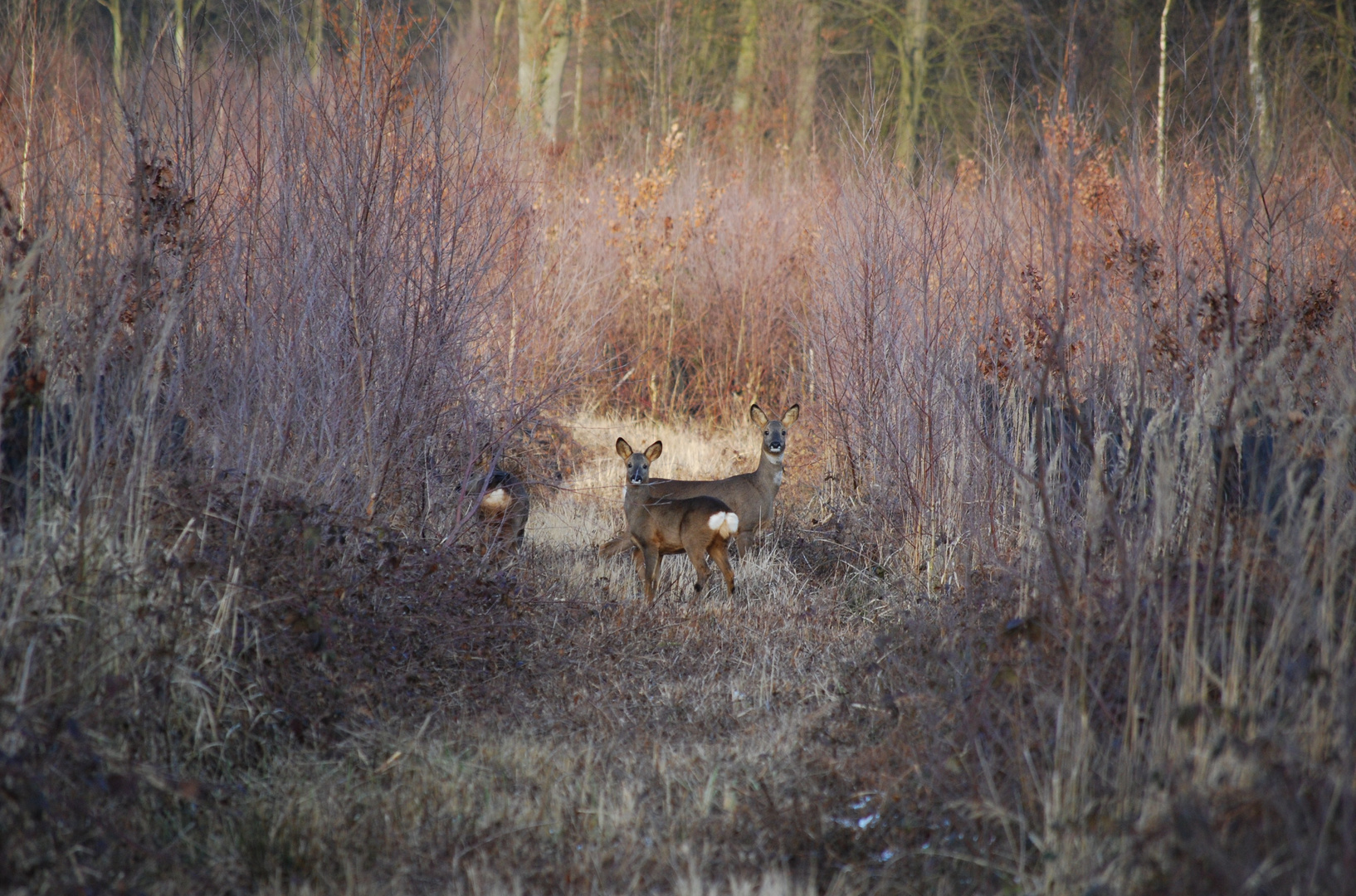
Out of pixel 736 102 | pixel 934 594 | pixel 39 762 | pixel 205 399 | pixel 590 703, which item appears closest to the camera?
pixel 39 762

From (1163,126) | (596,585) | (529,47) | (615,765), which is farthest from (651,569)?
(529,47)

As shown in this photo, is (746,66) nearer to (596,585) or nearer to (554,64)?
(554,64)

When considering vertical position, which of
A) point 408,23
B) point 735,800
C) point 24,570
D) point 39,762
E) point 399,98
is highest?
point 408,23

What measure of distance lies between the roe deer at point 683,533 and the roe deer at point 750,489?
0.56m

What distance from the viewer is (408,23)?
6000mm

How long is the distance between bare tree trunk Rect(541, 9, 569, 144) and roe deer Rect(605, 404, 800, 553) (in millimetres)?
9329

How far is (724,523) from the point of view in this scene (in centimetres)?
683

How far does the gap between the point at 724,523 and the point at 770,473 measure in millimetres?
1317

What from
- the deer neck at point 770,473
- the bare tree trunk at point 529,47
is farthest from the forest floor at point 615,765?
the bare tree trunk at point 529,47

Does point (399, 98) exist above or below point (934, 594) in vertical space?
above

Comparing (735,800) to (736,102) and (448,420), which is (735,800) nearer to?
(448,420)

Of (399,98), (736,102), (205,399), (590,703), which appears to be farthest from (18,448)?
(736,102)

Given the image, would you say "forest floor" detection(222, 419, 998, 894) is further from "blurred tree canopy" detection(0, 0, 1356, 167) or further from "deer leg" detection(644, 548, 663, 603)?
"blurred tree canopy" detection(0, 0, 1356, 167)

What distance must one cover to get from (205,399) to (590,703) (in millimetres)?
2323
